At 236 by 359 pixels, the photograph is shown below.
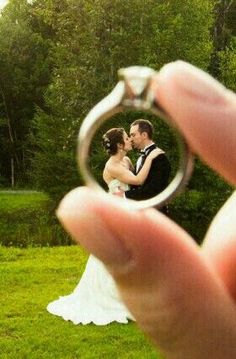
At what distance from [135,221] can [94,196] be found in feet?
0.31

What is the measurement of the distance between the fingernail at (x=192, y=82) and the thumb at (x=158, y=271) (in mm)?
254

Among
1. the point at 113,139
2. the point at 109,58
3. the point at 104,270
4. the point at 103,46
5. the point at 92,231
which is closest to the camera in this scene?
the point at 92,231

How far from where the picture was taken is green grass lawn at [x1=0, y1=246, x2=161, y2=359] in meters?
7.34

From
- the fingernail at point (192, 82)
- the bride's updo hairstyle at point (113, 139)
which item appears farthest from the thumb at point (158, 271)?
the bride's updo hairstyle at point (113, 139)

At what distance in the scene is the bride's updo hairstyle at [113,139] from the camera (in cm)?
614

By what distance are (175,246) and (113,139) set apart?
503 cm

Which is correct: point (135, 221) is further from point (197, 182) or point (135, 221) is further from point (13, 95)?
point (13, 95)

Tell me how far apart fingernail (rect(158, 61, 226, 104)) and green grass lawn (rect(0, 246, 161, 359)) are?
20.5 feet

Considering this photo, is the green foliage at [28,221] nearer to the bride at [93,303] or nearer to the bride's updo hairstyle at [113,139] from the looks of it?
the bride at [93,303]

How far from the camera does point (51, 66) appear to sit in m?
31.5

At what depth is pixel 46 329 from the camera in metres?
8.08

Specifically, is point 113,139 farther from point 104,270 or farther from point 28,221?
point 28,221

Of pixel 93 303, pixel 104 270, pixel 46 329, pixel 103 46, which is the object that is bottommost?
pixel 103 46

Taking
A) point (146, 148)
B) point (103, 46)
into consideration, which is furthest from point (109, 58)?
point (146, 148)
